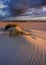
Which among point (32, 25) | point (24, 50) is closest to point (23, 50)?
point (24, 50)

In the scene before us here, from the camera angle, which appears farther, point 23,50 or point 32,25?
point 32,25

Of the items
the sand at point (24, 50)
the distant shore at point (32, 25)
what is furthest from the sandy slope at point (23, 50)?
the distant shore at point (32, 25)

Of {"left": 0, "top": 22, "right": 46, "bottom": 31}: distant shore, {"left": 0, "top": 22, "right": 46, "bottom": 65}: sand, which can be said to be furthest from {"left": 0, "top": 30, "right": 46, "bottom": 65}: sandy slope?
{"left": 0, "top": 22, "right": 46, "bottom": 31}: distant shore

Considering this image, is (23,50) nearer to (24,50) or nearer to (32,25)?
(24,50)

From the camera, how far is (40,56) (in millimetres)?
1303

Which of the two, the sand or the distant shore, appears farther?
the distant shore

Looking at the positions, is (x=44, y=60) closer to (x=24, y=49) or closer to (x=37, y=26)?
(x=24, y=49)

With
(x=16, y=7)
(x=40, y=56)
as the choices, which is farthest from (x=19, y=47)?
(x=16, y=7)

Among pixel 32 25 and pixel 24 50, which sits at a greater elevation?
pixel 32 25

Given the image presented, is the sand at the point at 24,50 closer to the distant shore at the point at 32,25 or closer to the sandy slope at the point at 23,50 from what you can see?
the sandy slope at the point at 23,50

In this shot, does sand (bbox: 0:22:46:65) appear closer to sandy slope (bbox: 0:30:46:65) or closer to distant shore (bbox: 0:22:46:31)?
sandy slope (bbox: 0:30:46:65)

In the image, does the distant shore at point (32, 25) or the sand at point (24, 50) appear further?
the distant shore at point (32, 25)

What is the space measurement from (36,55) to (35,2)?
23.4 inches

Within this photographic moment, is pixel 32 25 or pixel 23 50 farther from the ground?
pixel 32 25
